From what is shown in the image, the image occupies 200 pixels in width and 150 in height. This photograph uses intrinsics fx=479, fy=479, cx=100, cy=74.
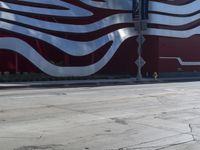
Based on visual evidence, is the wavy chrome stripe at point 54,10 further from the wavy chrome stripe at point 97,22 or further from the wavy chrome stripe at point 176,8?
the wavy chrome stripe at point 176,8

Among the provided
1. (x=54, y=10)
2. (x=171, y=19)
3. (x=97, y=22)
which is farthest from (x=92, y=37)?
(x=171, y=19)

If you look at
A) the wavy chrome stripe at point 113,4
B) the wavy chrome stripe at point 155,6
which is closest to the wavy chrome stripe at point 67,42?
the wavy chrome stripe at point 113,4

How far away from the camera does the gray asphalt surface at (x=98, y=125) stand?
9.72 metres

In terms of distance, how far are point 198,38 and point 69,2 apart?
16.5 metres

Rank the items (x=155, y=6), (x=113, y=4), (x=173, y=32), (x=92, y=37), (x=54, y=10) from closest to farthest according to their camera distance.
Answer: (x=54, y=10) < (x=92, y=37) < (x=113, y=4) < (x=155, y=6) < (x=173, y=32)

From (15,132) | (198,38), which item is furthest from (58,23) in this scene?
(15,132)

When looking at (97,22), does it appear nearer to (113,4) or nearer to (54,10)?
(113,4)

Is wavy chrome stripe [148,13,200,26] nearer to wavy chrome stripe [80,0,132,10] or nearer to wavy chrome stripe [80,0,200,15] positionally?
A: wavy chrome stripe [80,0,200,15]

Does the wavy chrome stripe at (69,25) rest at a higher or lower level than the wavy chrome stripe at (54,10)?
lower

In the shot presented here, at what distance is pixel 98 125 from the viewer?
12.2 meters

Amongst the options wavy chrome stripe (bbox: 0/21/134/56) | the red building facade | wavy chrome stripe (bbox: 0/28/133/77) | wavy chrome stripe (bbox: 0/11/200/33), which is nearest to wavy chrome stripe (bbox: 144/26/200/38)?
the red building facade

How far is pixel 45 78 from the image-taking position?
36188 millimetres

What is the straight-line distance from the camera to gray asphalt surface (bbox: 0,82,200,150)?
9720 millimetres

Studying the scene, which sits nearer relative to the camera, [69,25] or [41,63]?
[41,63]
